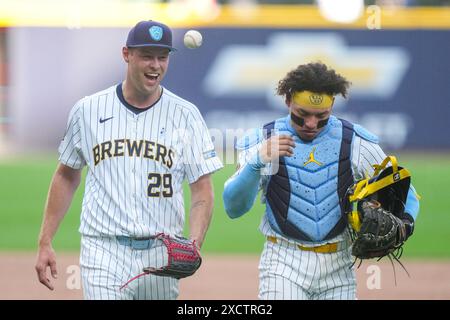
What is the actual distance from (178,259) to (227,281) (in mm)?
4292

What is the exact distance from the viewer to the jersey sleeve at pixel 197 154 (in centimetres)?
457

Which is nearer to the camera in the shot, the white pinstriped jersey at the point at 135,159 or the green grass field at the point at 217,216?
the white pinstriped jersey at the point at 135,159

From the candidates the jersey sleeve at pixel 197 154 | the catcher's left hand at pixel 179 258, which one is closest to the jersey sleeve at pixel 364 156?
the jersey sleeve at pixel 197 154

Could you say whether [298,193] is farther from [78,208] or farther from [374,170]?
[78,208]

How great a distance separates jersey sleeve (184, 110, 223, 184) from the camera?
4574mm

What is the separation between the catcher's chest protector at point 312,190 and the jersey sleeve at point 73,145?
98 centimetres

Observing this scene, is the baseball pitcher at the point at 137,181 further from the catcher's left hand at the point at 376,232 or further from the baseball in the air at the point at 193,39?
the catcher's left hand at the point at 376,232

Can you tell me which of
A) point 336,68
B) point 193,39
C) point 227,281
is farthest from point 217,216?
point 193,39

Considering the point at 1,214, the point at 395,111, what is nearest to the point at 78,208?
the point at 1,214

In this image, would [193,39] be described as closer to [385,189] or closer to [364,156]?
[364,156]

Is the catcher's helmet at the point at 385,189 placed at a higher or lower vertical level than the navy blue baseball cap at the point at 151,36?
lower

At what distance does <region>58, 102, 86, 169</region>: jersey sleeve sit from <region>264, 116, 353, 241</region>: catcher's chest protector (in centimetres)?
98

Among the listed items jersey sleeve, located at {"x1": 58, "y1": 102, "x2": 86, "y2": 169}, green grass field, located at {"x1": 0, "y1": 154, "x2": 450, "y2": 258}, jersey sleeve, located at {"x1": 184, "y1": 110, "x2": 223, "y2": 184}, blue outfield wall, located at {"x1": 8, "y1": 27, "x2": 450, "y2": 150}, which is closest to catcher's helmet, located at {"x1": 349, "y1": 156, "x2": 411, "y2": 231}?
jersey sleeve, located at {"x1": 184, "y1": 110, "x2": 223, "y2": 184}

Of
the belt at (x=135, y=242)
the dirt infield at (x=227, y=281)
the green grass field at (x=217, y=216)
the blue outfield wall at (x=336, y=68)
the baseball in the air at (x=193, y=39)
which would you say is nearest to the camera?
the belt at (x=135, y=242)
